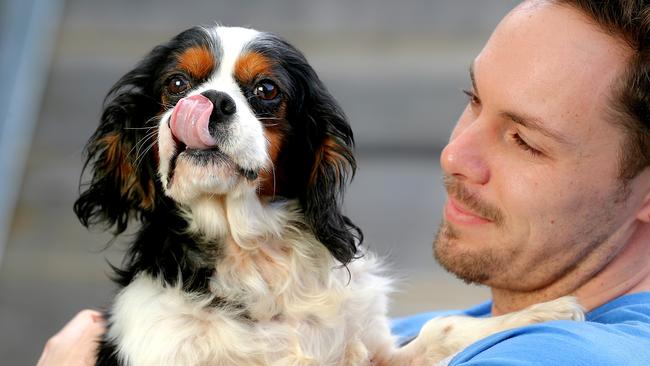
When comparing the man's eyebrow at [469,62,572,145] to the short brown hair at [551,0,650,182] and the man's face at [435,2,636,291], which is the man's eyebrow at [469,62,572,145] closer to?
the man's face at [435,2,636,291]

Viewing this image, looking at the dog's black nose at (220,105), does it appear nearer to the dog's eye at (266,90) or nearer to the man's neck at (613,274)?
the dog's eye at (266,90)

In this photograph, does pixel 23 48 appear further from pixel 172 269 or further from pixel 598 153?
pixel 598 153

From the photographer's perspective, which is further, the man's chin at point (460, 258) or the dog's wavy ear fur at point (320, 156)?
the dog's wavy ear fur at point (320, 156)

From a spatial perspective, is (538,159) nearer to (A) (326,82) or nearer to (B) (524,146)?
(B) (524,146)

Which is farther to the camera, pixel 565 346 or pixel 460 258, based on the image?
pixel 460 258

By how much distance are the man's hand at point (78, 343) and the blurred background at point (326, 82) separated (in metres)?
2.67

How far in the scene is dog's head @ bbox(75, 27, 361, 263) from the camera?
191 centimetres

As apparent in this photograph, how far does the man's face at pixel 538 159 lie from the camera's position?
6.10ft

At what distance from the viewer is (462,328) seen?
2.09 metres

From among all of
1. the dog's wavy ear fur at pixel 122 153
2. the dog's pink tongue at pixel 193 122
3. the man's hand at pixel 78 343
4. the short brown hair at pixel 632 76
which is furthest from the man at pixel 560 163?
the man's hand at pixel 78 343

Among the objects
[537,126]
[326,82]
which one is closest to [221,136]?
[537,126]

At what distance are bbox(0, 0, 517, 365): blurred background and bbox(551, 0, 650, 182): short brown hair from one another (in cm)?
298

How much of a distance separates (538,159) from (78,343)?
3.54ft

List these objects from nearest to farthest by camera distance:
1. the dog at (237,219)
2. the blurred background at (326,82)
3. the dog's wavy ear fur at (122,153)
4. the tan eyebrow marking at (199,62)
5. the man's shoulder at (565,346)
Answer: the man's shoulder at (565,346), the dog at (237,219), the tan eyebrow marking at (199,62), the dog's wavy ear fur at (122,153), the blurred background at (326,82)
